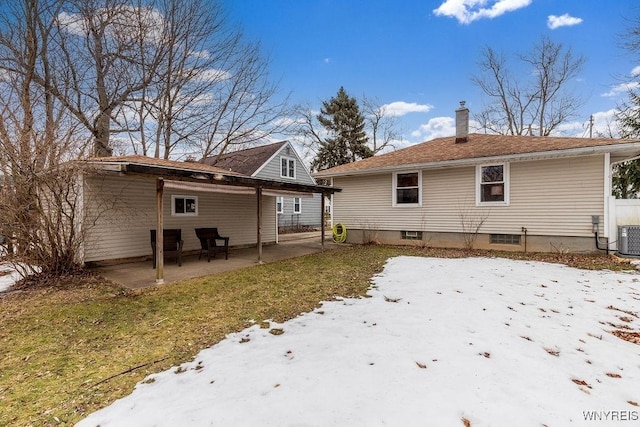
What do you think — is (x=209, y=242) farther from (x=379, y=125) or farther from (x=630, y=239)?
(x=379, y=125)

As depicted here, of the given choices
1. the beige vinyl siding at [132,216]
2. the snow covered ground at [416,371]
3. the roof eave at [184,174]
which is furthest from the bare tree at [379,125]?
the snow covered ground at [416,371]

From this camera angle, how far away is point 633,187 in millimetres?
14406

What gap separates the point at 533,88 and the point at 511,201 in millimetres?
16591

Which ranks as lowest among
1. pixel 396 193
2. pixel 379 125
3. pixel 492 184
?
pixel 396 193

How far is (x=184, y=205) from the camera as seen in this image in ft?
31.6

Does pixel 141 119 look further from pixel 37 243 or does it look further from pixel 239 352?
pixel 239 352

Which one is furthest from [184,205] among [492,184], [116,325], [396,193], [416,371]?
[492,184]

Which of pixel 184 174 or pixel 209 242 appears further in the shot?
pixel 209 242

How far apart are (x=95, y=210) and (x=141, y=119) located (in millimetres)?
7591

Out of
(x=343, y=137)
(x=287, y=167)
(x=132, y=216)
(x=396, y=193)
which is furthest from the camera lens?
(x=343, y=137)

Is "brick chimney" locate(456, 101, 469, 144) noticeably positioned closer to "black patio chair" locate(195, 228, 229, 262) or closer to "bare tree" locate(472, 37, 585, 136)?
"black patio chair" locate(195, 228, 229, 262)

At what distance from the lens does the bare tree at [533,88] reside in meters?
19.5

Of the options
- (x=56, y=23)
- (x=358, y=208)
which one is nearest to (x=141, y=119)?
(x=56, y=23)

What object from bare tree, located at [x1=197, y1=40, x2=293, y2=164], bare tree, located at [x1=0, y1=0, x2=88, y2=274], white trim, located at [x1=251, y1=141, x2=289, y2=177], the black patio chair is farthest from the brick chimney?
bare tree, located at [x1=0, y1=0, x2=88, y2=274]
